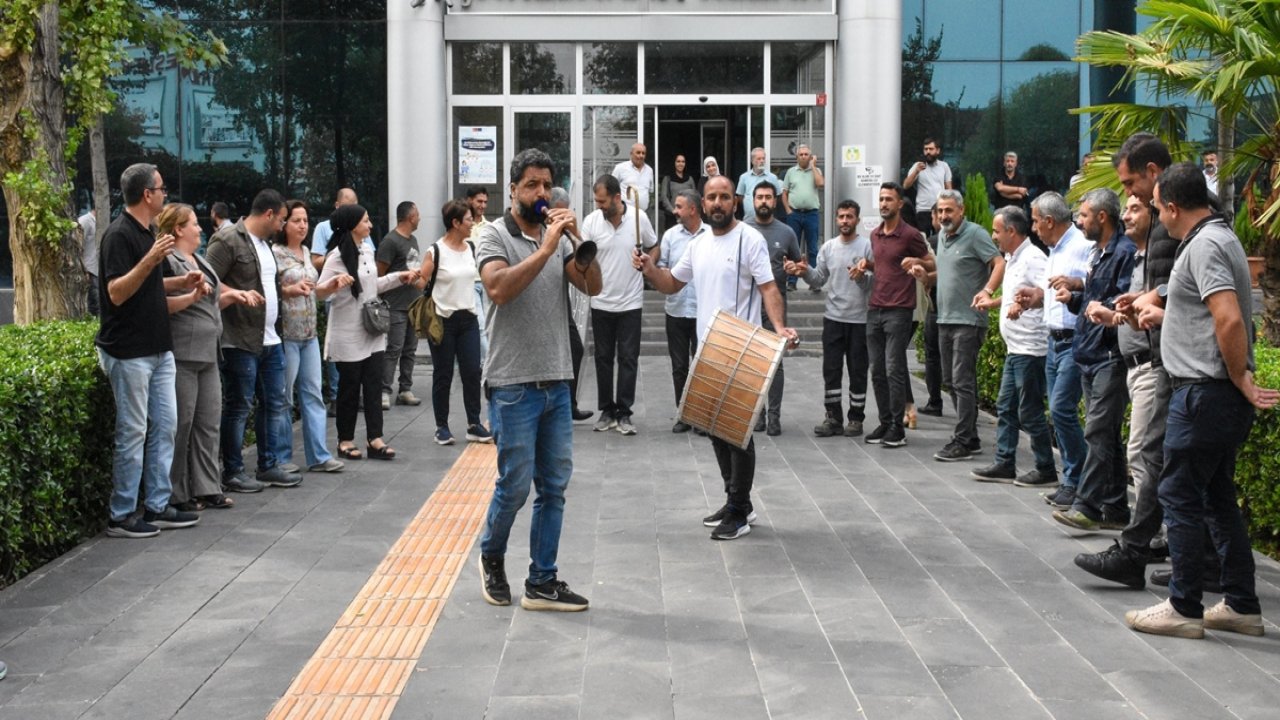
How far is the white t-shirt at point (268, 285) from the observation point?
889cm

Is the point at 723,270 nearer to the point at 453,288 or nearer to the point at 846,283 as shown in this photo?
the point at 453,288

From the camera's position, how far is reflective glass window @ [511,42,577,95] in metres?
20.8

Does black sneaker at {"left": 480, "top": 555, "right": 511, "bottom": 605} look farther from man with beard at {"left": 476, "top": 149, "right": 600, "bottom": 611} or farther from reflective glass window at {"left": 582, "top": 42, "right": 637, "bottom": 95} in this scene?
reflective glass window at {"left": 582, "top": 42, "right": 637, "bottom": 95}

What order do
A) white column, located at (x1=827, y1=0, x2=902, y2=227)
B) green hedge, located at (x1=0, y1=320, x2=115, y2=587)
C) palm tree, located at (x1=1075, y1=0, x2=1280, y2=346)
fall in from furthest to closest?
white column, located at (x1=827, y1=0, x2=902, y2=227), palm tree, located at (x1=1075, y1=0, x2=1280, y2=346), green hedge, located at (x1=0, y1=320, x2=115, y2=587)

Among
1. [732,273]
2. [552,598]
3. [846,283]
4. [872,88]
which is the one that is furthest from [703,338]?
[872,88]

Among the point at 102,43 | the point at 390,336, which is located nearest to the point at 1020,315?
the point at 390,336

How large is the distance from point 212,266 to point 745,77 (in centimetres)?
1339

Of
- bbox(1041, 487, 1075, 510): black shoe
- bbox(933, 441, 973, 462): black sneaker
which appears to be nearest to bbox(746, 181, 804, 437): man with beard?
bbox(933, 441, 973, 462): black sneaker

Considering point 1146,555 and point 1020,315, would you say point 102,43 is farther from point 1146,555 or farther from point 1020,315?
point 1146,555

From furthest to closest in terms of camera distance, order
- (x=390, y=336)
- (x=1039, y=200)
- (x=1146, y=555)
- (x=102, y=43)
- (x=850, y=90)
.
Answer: (x=850, y=90), (x=390, y=336), (x=102, y=43), (x=1039, y=200), (x=1146, y=555)

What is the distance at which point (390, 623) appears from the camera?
593cm

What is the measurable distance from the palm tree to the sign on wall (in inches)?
440

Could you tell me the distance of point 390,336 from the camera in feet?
41.0

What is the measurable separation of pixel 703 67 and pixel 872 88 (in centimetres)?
266
